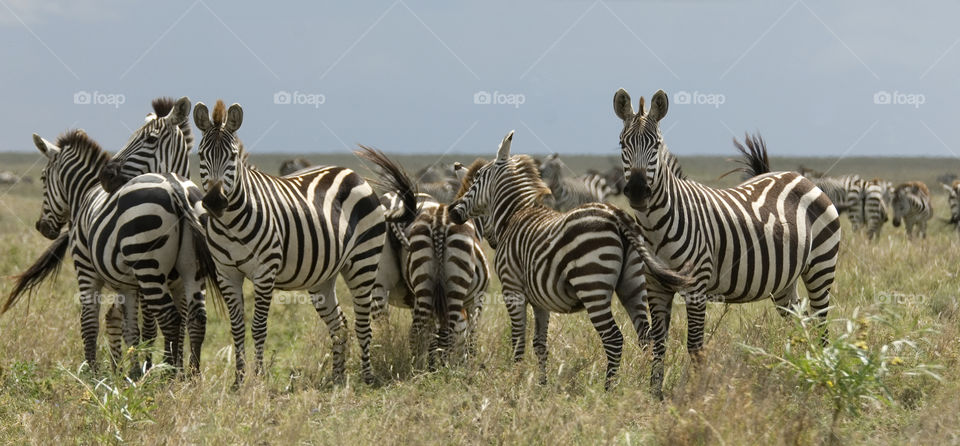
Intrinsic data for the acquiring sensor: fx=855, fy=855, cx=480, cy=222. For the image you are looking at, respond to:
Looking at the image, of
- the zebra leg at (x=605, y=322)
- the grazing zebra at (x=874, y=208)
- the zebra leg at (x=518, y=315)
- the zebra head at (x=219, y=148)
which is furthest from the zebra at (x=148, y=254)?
the grazing zebra at (x=874, y=208)

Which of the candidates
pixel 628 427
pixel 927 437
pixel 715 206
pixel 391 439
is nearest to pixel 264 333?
pixel 391 439

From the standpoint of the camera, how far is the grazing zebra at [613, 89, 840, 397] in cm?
654

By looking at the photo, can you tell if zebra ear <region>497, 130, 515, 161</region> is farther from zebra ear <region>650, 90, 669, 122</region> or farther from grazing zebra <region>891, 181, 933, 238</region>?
grazing zebra <region>891, 181, 933, 238</region>

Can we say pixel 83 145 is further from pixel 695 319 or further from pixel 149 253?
pixel 695 319

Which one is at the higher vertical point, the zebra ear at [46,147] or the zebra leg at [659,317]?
the zebra ear at [46,147]

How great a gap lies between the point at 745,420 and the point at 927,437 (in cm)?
111

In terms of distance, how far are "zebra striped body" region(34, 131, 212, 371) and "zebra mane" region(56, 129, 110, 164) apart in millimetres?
487

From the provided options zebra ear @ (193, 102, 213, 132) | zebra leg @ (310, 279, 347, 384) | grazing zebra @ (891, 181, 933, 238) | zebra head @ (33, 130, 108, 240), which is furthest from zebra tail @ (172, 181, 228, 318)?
grazing zebra @ (891, 181, 933, 238)

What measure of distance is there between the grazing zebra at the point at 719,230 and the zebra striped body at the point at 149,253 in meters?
3.78

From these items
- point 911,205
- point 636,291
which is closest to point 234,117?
point 636,291

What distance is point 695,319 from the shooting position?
6.68 m

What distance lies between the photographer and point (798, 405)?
17.2 ft

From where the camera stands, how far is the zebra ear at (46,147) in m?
8.65

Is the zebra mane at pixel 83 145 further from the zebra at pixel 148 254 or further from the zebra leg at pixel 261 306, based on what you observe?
the zebra leg at pixel 261 306
